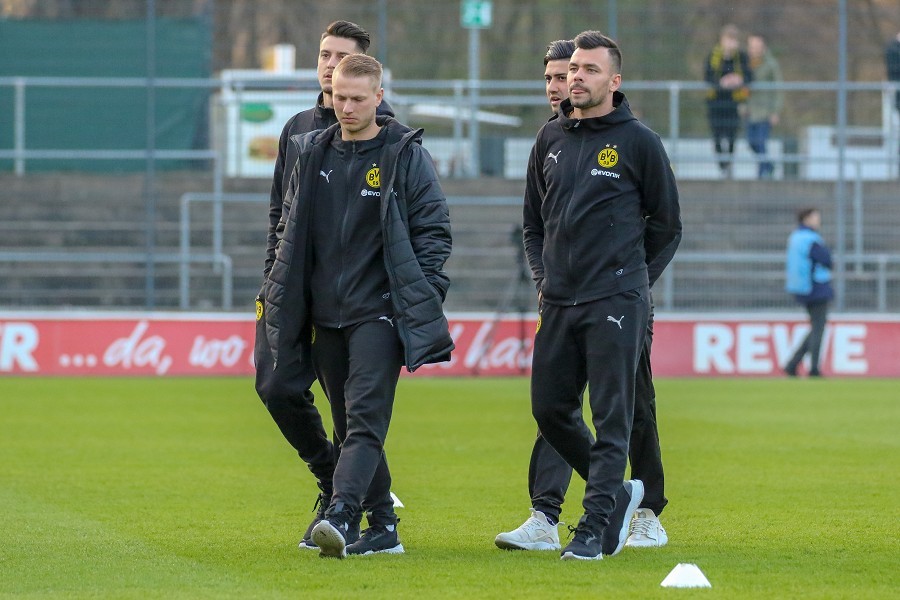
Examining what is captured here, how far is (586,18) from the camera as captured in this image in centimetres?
2184

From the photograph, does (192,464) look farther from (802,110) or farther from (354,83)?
(802,110)

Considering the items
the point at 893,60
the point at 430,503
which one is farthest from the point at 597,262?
the point at 893,60

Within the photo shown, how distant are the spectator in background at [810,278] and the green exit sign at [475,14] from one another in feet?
16.3

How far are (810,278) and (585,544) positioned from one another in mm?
13217

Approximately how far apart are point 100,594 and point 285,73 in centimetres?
1635

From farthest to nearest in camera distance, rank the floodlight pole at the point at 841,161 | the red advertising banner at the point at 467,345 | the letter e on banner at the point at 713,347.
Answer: the floodlight pole at the point at 841,161, the letter e on banner at the point at 713,347, the red advertising banner at the point at 467,345

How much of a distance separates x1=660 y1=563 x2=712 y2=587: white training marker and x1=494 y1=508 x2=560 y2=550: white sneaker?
1.04m

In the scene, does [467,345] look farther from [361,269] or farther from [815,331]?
[361,269]

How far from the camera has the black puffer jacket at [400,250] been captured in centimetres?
680

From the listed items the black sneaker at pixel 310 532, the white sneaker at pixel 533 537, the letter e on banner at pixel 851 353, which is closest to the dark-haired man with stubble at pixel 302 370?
the black sneaker at pixel 310 532

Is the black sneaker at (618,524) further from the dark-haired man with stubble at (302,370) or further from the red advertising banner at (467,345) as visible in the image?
the red advertising banner at (467,345)

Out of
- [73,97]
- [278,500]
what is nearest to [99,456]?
[278,500]

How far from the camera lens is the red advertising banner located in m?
19.8

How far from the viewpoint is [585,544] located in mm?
6797
